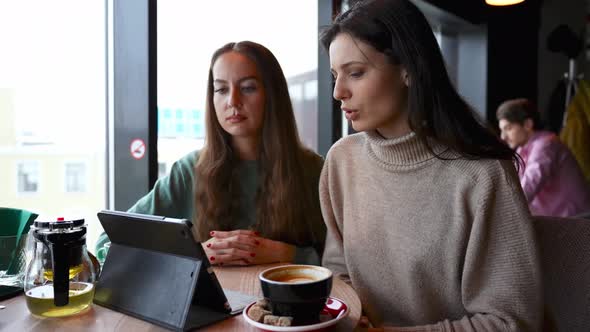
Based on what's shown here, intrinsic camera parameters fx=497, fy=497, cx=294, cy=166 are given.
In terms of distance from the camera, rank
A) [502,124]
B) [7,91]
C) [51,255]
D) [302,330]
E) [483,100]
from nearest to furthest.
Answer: [302,330] < [51,255] < [7,91] < [502,124] < [483,100]

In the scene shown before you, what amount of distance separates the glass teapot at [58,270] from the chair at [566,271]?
3.09ft

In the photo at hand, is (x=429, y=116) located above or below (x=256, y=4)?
below

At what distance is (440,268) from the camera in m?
1.10

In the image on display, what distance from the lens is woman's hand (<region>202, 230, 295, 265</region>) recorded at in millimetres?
1277

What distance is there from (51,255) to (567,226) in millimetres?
1042

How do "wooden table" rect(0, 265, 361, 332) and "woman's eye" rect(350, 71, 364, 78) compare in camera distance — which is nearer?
"wooden table" rect(0, 265, 361, 332)

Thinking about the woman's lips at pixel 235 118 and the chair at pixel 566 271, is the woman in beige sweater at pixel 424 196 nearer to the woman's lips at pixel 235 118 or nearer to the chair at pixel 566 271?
the chair at pixel 566 271

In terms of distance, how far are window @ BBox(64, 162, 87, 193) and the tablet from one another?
4.29 ft

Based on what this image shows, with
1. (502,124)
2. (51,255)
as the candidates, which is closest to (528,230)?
(51,255)

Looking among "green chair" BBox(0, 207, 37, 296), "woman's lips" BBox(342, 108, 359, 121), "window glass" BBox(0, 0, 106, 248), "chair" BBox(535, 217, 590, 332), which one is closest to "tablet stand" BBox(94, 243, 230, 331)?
"green chair" BBox(0, 207, 37, 296)

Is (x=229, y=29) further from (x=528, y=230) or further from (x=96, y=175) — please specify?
(x=528, y=230)

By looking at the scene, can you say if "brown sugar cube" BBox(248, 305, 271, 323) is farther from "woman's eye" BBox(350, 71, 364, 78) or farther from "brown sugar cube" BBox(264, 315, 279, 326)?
"woman's eye" BBox(350, 71, 364, 78)

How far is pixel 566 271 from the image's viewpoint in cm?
107

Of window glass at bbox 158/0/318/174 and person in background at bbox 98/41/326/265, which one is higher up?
window glass at bbox 158/0/318/174
